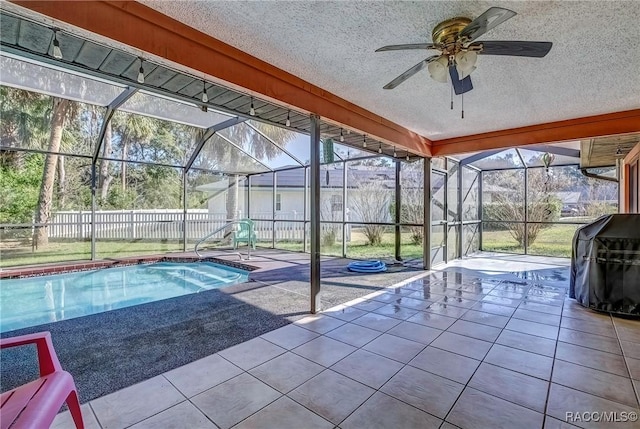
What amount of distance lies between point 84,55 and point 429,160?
18.1 ft

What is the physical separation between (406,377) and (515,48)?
2.42 meters

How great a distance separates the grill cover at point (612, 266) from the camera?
3398mm

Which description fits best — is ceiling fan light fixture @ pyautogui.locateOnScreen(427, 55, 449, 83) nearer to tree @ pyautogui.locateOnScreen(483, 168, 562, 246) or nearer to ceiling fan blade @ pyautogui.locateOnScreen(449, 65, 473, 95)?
ceiling fan blade @ pyautogui.locateOnScreen(449, 65, 473, 95)

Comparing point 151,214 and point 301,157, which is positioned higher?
point 301,157

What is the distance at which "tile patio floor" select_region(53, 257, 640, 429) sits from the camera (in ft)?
5.93

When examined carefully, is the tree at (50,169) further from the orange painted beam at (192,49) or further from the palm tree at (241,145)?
the orange painted beam at (192,49)

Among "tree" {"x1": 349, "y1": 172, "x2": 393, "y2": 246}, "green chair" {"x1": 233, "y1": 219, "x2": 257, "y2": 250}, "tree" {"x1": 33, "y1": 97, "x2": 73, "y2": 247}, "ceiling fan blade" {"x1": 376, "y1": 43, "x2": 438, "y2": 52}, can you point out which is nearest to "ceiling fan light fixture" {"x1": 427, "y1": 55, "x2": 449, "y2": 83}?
"ceiling fan blade" {"x1": 376, "y1": 43, "x2": 438, "y2": 52}

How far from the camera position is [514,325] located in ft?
10.4

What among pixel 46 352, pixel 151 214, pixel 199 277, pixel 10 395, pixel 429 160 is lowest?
pixel 199 277

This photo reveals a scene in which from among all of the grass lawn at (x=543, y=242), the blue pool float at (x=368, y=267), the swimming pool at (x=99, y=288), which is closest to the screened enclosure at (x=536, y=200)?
the grass lawn at (x=543, y=242)

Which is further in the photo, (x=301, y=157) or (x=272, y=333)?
(x=301, y=157)

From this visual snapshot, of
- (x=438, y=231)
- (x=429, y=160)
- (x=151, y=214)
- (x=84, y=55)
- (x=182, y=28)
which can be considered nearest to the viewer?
(x=182, y=28)

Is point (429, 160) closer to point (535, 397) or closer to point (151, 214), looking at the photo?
point (535, 397)

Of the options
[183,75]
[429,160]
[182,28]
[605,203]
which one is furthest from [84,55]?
[605,203]
